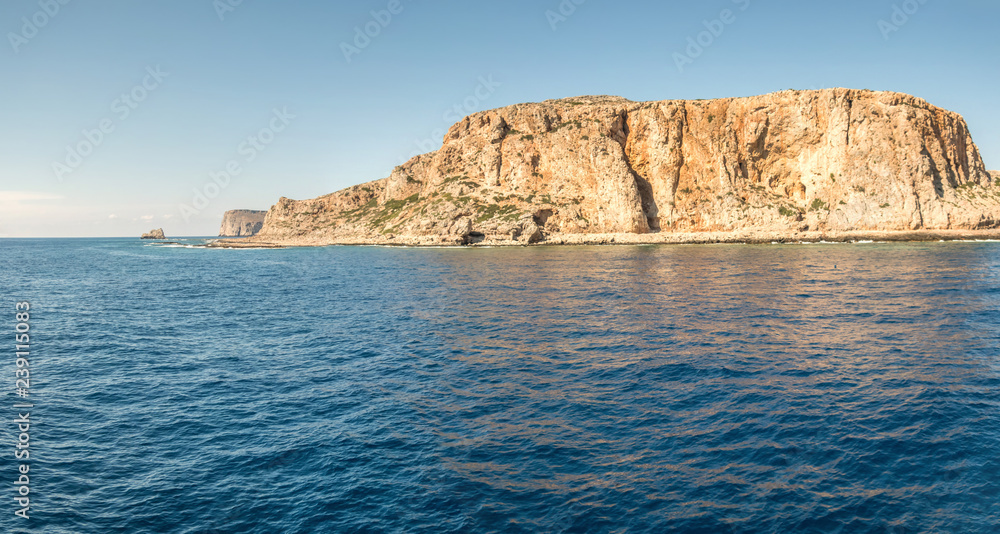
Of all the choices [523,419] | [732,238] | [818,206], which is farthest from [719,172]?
[523,419]

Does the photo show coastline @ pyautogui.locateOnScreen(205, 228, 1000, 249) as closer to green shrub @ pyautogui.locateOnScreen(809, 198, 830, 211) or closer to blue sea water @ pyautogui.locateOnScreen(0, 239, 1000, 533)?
green shrub @ pyautogui.locateOnScreen(809, 198, 830, 211)

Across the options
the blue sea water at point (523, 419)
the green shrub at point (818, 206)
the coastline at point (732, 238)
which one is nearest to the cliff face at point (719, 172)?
the green shrub at point (818, 206)

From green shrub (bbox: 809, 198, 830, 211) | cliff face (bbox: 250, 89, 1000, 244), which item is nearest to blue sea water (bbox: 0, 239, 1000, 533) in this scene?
green shrub (bbox: 809, 198, 830, 211)

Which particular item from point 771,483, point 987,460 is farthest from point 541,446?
point 987,460

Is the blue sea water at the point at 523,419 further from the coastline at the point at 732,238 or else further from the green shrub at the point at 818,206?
the green shrub at the point at 818,206

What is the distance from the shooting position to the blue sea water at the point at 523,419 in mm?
13539

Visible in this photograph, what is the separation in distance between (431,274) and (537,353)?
45.3 meters

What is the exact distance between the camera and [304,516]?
13367 millimetres

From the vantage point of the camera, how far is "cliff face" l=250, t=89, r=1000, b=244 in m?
130

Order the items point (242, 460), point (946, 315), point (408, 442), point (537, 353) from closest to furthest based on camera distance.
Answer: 1. point (242, 460)
2. point (408, 442)
3. point (537, 353)
4. point (946, 315)

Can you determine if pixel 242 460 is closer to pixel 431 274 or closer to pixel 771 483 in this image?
pixel 771 483

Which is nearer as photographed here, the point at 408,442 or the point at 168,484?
the point at 168,484

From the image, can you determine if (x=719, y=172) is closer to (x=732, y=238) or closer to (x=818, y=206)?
(x=732, y=238)

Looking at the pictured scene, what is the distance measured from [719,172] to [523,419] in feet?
477
